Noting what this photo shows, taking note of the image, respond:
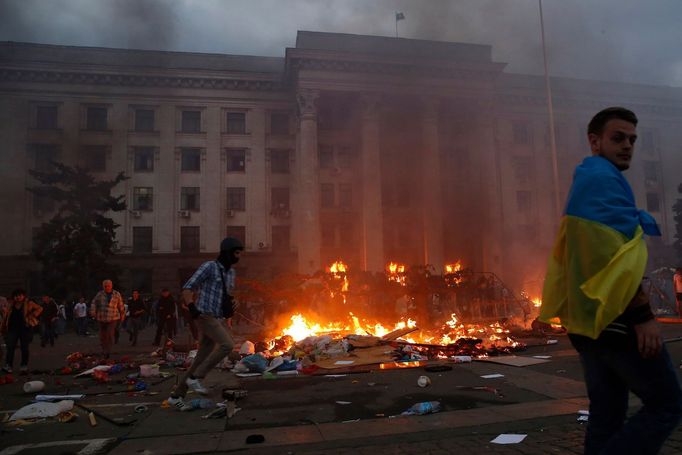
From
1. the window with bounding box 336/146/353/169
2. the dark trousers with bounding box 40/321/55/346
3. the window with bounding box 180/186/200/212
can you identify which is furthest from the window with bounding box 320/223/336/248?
the dark trousers with bounding box 40/321/55/346

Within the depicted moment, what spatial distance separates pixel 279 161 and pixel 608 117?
30923mm

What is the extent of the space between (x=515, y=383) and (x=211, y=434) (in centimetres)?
358

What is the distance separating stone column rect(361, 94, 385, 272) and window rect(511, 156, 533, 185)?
11.9 metres

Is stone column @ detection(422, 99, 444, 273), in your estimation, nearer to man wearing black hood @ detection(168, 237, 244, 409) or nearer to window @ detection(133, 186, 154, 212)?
window @ detection(133, 186, 154, 212)

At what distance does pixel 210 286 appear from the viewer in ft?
17.0

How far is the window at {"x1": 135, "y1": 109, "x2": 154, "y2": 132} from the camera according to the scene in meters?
31.2

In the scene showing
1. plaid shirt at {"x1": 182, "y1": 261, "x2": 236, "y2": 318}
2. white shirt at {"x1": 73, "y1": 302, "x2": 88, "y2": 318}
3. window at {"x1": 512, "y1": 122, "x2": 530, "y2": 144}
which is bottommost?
white shirt at {"x1": 73, "y1": 302, "x2": 88, "y2": 318}

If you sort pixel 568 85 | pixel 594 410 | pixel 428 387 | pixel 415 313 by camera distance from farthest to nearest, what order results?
pixel 568 85 → pixel 415 313 → pixel 428 387 → pixel 594 410

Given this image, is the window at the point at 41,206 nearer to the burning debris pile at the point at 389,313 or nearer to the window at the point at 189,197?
the window at the point at 189,197

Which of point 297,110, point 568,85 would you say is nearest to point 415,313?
point 568,85

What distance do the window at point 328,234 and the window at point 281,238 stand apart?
2.29 meters

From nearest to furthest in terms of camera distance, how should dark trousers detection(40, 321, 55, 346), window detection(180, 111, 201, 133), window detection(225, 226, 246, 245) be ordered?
dark trousers detection(40, 321, 55, 346) < window detection(225, 226, 246, 245) < window detection(180, 111, 201, 133)

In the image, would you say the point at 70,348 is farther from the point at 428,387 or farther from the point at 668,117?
the point at 668,117

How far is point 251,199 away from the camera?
3166cm
